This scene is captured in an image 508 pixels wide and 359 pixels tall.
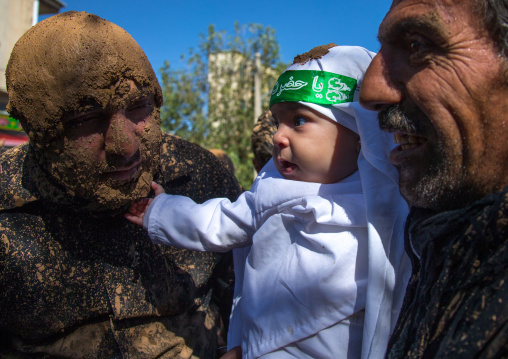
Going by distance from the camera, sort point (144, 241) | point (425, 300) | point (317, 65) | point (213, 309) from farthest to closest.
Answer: point (213, 309) < point (144, 241) < point (317, 65) < point (425, 300)

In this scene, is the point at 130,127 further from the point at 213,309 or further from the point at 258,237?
the point at 213,309

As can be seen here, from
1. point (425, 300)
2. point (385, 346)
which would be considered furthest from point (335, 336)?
point (425, 300)

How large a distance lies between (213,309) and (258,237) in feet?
2.84

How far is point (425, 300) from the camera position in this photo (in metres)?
1.35

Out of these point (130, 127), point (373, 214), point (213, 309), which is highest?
point (130, 127)

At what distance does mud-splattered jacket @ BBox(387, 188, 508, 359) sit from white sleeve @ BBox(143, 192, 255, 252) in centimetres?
79

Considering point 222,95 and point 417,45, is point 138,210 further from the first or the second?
point 222,95

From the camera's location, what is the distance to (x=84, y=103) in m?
1.69

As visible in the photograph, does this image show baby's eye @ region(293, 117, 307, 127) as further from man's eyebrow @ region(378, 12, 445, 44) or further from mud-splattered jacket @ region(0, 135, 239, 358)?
mud-splattered jacket @ region(0, 135, 239, 358)

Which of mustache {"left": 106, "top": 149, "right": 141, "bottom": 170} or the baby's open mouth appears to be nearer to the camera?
mustache {"left": 106, "top": 149, "right": 141, "bottom": 170}

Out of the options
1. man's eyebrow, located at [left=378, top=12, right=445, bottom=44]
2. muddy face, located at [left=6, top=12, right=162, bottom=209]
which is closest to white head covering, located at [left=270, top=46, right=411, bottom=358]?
man's eyebrow, located at [left=378, top=12, right=445, bottom=44]

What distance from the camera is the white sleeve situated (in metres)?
1.99

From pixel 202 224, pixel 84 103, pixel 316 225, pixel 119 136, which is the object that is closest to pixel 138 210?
pixel 202 224

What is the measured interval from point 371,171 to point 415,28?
1.93 ft
